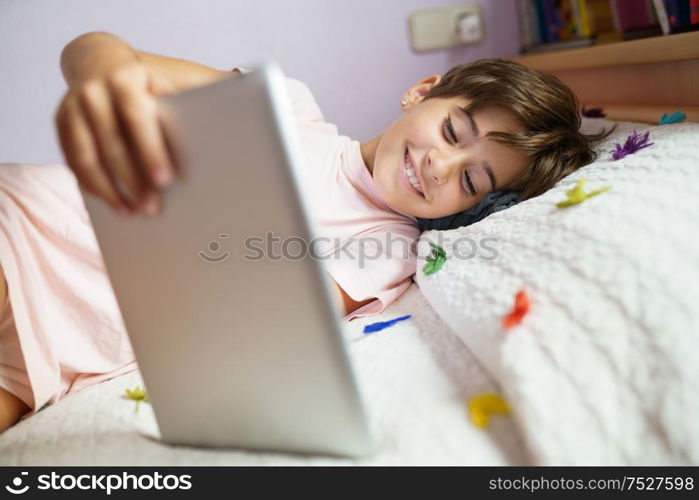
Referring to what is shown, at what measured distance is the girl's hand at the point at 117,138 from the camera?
448 mm

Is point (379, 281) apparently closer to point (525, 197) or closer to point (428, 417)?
point (525, 197)

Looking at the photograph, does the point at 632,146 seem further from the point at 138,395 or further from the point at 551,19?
the point at 551,19

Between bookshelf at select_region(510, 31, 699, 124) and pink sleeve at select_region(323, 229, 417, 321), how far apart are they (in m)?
0.53

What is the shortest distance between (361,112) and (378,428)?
136cm

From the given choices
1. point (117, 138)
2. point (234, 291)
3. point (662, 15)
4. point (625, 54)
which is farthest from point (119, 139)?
point (662, 15)

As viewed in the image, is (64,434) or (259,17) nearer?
(64,434)

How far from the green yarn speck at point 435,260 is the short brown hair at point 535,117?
0.24 metres

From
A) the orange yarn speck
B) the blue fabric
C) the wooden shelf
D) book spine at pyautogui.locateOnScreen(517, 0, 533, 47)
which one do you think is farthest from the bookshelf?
the orange yarn speck

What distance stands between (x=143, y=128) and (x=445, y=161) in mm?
669

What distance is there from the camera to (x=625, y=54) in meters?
1.23
